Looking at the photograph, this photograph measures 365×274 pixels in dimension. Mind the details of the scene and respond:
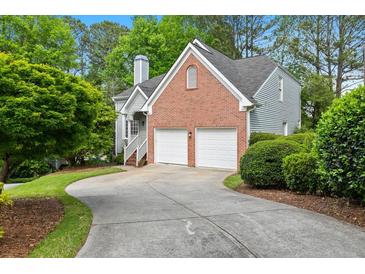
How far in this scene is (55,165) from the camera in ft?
67.7

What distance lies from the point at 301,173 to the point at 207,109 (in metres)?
7.56

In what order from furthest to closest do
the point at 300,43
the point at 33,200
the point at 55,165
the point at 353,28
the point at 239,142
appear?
the point at 300,43 → the point at 353,28 → the point at 55,165 → the point at 239,142 → the point at 33,200

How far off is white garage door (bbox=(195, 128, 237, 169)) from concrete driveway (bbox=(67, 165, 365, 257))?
573 centimetres

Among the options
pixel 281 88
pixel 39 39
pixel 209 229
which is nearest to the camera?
pixel 209 229

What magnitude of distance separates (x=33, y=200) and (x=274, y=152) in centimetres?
664

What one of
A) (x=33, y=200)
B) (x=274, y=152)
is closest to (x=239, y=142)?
(x=274, y=152)

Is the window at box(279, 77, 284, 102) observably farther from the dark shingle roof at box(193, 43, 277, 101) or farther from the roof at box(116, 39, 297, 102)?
the dark shingle roof at box(193, 43, 277, 101)

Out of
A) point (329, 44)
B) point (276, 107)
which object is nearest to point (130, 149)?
point (276, 107)

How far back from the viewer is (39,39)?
27906 millimetres

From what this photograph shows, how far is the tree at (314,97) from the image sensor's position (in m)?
21.9

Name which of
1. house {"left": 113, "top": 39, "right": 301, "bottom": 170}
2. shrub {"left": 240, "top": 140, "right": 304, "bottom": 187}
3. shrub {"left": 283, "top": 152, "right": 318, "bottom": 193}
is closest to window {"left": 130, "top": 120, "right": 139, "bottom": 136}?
house {"left": 113, "top": 39, "right": 301, "bottom": 170}

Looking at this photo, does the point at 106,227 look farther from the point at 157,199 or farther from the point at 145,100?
the point at 145,100

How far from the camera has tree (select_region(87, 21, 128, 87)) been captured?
122ft

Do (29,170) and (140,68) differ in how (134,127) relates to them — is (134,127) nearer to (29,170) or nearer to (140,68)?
(140,68)
